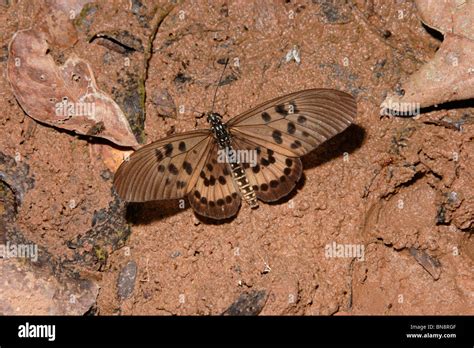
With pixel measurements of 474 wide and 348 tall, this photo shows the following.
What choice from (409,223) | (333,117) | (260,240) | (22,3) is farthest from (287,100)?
(22,3)

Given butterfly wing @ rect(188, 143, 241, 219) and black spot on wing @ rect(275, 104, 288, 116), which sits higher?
black spot on wing @ rect(275, 104, 288, 116)

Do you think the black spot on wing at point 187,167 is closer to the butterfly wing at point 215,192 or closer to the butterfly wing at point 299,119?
the butterfly wing at point 215,192

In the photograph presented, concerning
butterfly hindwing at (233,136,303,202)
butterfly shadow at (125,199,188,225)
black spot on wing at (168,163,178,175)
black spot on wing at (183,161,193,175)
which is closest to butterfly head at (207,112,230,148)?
butterfly hindwing at (233,136,303,202)

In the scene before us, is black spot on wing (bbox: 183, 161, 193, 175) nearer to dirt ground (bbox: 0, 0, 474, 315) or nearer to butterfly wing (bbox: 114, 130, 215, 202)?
butterfly wing (bbox: 114, 130, 215, 202)

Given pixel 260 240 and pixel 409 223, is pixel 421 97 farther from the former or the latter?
pixel 260 240

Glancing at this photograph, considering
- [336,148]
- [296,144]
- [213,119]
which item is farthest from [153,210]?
[336,148]

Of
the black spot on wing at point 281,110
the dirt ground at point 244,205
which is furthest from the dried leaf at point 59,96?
the black spot on wing at point 281,110
